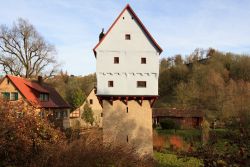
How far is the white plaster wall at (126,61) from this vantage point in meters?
23.3

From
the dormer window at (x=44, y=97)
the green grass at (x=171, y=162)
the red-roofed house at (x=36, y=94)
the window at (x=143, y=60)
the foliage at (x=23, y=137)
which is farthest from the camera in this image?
the dormer window at (x=44, y=97)

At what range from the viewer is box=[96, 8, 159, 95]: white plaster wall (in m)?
23.3

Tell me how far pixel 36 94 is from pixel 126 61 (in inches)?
582

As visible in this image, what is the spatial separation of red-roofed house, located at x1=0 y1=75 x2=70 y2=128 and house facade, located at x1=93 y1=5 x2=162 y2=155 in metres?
8.42

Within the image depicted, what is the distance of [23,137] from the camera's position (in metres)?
14.0

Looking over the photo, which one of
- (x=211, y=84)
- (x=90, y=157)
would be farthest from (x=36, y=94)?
(x=211, y=84)

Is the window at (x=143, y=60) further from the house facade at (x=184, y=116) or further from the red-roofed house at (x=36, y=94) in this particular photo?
the house facade at (x=184, y=116)

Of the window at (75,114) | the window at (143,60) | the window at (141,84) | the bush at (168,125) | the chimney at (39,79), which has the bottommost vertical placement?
the bush at (168,125)

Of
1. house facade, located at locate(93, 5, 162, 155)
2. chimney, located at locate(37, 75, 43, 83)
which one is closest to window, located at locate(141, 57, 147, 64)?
house facade, located at locate(93, 5, 162, 155)

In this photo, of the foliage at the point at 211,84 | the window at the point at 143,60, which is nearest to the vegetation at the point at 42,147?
the window at the point at 143,60

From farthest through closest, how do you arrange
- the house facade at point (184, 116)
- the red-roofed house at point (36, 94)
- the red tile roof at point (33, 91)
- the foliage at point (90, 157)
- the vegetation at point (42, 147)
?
the house facade at point (184, 116) < the red tile roof at point (33, 91) < the red-roofed house at point (36, 94) < the vegetation at point (42, 147) < the foliage at point (90, 157)

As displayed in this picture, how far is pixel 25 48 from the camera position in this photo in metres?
37.4

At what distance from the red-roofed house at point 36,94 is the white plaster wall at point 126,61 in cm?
866

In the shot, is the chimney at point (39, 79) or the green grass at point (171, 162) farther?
the chimney at point (39, 79)
